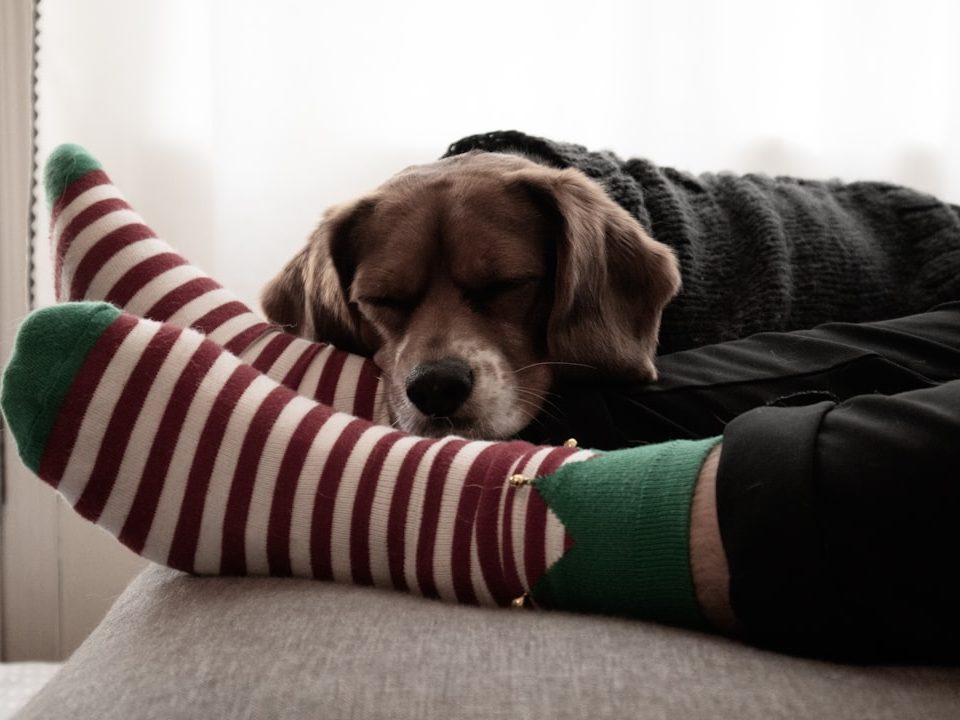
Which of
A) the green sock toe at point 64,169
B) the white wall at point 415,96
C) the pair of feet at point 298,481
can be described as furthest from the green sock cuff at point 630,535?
the white wall at point 415,96

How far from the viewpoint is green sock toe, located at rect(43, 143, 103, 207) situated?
137cm

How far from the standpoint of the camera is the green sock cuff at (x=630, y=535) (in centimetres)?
81

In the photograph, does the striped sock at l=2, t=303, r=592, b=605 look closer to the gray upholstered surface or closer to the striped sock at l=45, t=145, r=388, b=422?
the gray upholstered surface

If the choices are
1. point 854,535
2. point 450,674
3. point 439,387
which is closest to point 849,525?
point 854,535

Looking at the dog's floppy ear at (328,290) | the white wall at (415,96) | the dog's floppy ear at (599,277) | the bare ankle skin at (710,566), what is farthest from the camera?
the white wall at (415,96)

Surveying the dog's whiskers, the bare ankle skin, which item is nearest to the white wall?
the dog's whiskers

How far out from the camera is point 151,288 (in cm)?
135

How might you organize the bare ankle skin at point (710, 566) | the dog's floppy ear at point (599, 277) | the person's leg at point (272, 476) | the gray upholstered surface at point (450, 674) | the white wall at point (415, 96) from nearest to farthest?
the gray upholstered surface at point (450, 674) → the bare ankle skin at point (710, 566) → the person's leg at point (272, 476) → the dog's floppy ear at point (599, 277) → the white wall at point (415, 96)

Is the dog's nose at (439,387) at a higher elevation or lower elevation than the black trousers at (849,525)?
lower

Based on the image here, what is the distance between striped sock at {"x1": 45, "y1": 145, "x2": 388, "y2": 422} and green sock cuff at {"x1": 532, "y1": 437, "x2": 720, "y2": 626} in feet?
1.61

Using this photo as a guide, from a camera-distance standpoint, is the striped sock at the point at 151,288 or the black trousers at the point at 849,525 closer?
the black trousers at the point at 849,525

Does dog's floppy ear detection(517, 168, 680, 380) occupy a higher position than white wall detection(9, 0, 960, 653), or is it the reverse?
white wall detection(9, 0, 960, 653)

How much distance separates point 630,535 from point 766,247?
0.97m

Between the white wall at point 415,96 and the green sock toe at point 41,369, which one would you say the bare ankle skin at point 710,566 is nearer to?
the green sock toe at point 41,369
